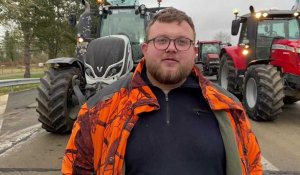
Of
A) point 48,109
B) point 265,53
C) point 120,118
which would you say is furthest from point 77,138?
point 265,53

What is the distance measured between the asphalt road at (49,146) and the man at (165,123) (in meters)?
3.03

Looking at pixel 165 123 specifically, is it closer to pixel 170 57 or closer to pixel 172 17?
pixel 170 57

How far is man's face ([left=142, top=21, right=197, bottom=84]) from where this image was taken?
234cm

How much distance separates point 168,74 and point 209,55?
2202 cm

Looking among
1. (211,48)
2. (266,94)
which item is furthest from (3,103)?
(211,48)

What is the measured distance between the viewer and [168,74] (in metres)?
2.33

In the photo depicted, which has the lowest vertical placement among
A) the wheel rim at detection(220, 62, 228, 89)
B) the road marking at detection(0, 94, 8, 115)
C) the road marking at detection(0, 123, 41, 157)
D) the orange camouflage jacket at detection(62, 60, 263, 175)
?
the road marking at detection(0, 94, 8, 115)

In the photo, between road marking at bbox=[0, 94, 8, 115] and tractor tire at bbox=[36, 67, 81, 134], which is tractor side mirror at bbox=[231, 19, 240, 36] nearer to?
tractor tire at bbox=[36, 67, 81, 134]

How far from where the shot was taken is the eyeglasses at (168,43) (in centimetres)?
236

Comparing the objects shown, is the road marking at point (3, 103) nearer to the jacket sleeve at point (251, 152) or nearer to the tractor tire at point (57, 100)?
the tractor tire at point (57, 100)

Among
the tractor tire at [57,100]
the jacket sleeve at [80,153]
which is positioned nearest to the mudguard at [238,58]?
the tractor tire at [57,100]

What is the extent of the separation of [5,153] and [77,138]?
13.9 feet

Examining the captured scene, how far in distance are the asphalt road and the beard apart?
3.24 m

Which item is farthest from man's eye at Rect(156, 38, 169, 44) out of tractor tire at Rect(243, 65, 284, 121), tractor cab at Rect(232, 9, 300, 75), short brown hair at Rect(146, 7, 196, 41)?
tractor cab at Rect(232, 9, 300, 75)
